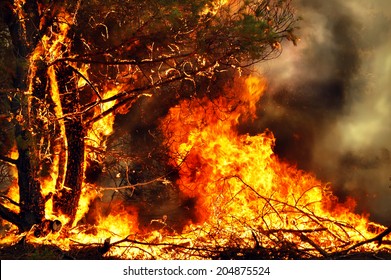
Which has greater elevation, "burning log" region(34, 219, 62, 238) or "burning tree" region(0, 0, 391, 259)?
"burning tree" region(0, 0, 391, 259)

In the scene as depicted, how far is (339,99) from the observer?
45.7ft

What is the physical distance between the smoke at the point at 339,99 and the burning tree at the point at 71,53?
4.15 meters

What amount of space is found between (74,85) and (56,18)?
4.69ft

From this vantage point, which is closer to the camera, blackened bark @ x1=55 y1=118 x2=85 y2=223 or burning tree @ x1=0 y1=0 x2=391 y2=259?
burning tree @ x1=0 y1=0 x2=391 y2=259

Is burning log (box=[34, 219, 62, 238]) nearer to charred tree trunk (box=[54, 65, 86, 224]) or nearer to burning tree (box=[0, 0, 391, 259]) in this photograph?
burning tree (box=[0, 0, 391, 259])

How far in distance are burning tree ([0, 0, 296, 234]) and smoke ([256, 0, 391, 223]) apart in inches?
163

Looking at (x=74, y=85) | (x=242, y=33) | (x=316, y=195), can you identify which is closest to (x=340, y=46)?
(x=316, y=195)

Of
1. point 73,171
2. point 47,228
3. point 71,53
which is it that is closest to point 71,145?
point 73,171

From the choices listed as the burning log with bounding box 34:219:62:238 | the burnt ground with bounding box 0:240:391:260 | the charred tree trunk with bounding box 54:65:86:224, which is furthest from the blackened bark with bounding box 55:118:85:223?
the burnt ground with bounding box 0:240:391:260

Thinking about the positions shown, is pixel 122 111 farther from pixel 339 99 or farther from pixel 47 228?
pixel 339 99

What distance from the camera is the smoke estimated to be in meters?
13.5

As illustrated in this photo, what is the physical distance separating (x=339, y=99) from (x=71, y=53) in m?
7.26

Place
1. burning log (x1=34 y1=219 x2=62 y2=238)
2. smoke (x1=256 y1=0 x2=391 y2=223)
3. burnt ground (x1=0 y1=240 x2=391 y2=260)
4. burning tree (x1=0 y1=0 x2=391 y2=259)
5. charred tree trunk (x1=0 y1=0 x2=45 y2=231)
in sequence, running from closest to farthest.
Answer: burnt ground (x1=0 y1=240 x2=391 y2=260)
burning tree (x1=0 y1=0 x2=391 y2=259)
charred tree trunk (x1=0 y1=0 x2=45 y2=231)
burning log (x1=34 y1=219 x2=62 y2=238)
smoke (x1=256 y1=0 x2=391 y2=223)

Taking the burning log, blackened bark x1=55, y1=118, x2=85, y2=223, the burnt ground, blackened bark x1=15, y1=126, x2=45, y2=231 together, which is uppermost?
blackened bark x1=55, y1=118, x2=85, y2=223
